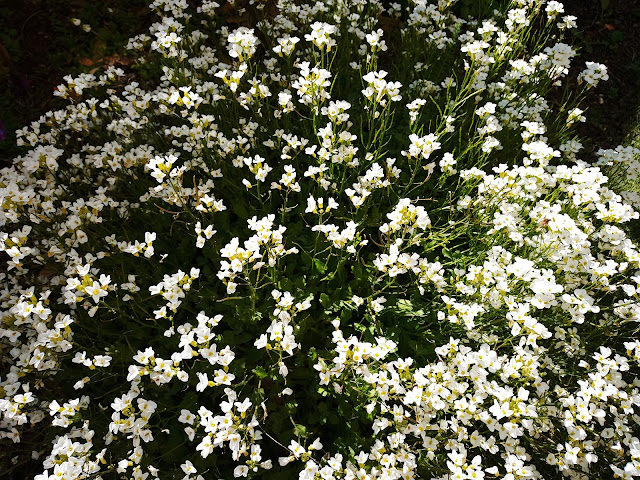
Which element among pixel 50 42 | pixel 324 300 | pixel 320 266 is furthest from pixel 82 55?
pixel 324 300

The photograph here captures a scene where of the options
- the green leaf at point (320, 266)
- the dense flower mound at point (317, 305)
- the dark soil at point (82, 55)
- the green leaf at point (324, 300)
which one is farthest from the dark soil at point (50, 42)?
the green leaf at point (324, 300)

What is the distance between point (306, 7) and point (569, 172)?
104 inches

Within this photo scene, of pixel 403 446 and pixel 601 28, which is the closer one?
pixel 403 446

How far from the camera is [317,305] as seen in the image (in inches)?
120

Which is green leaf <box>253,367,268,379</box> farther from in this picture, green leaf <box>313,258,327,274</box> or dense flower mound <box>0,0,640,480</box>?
green leaf <box>313,258,327,274</box>

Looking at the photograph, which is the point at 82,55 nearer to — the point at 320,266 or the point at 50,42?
the point at 50,42

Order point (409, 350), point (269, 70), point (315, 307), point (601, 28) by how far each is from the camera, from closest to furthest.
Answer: point (409, 350) → point (315, 307) → point (269, 70) → point (601, 28)

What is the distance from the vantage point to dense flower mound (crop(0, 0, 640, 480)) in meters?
2.28

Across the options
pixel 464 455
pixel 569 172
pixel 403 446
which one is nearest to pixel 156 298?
pixel 403 446

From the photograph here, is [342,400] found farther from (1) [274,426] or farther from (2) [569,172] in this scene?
(2) [569,172]

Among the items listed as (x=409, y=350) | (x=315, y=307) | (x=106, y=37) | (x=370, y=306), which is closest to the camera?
(x=370, y=306)

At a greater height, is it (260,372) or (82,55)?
(82,55)

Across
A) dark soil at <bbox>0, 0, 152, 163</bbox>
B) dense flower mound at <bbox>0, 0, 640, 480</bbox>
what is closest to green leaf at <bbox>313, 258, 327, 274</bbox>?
dense flower mound at <bbox>0, 0, 640, 480</bbox>

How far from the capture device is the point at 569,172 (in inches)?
106
